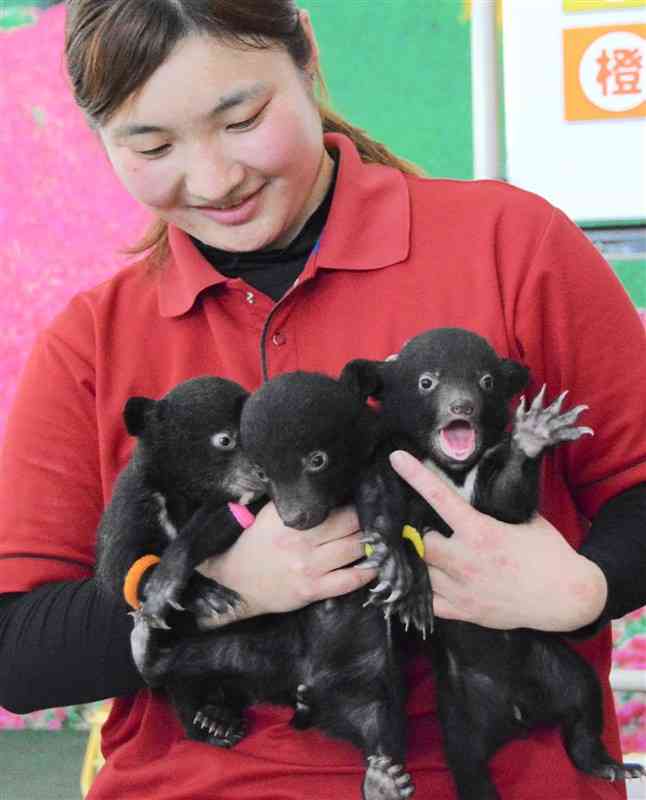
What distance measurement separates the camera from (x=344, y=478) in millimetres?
1006

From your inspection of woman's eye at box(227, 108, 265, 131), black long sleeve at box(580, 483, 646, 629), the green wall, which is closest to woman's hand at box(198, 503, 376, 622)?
black long sleeve at box(580, 483, 646, 629)

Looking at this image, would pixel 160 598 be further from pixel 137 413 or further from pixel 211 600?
pixel 137 413

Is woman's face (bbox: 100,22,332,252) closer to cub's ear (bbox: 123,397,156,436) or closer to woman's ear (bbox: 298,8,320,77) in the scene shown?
woman's ear (bbox: 298,8,320,77)

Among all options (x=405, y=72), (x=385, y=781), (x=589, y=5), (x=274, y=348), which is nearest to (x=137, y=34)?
(x=274, y=348)

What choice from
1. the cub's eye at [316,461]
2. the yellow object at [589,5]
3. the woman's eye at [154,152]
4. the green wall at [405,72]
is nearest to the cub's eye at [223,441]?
the cub's eye at [316,461]

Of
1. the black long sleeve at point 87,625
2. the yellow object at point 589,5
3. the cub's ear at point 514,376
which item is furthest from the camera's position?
the yellow object at point 589,5

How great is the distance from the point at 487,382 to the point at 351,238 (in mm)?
314

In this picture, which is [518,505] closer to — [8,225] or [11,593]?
[11,593]

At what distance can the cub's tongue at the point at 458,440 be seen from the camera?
99cm

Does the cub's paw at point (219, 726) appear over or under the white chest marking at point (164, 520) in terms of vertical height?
under

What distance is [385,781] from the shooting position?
0.99 metres

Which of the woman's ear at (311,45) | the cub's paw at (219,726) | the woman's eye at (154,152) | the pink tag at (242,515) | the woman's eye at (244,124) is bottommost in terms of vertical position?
the cub's paw at (219,726)

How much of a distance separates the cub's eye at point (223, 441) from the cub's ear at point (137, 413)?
86 millimetres

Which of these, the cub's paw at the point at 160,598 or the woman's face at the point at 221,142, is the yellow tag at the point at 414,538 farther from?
the woman's face at the point at 221,142
